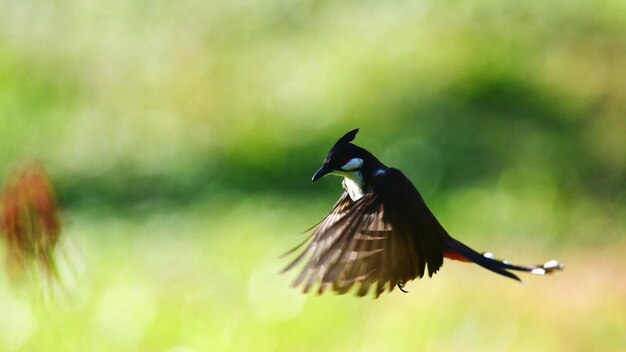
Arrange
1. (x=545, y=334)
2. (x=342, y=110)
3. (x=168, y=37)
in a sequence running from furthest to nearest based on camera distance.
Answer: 1. (x=168, y=37)
2. (x=342, y=110)
3. (x=545, y=334)

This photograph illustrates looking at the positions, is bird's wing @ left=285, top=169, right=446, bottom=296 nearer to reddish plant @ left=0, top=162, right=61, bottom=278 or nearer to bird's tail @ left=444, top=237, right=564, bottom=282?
Result: bird's tail @ left=444, top=237, right=564, bottom=282

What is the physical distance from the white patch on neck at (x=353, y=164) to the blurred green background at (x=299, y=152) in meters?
2.14

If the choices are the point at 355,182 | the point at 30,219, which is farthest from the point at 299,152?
the point at 355,182

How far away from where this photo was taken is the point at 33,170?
169 cm

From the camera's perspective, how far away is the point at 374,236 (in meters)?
1.51

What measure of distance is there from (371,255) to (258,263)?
341 cm

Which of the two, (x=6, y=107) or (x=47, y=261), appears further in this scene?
(x=6, y=107)

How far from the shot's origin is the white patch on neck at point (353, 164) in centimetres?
153

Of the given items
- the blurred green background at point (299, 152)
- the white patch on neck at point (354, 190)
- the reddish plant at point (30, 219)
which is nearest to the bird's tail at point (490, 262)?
the white patch on neck at point (354, 190)

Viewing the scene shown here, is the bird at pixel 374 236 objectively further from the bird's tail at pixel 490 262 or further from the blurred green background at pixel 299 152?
the blurred green background at pixel 299 152

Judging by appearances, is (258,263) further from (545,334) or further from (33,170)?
(33,170)

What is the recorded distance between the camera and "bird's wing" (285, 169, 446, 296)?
1.44m

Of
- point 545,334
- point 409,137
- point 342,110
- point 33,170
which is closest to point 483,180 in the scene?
point 409,137

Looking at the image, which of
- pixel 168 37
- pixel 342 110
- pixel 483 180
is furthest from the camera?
pixel 168 37
